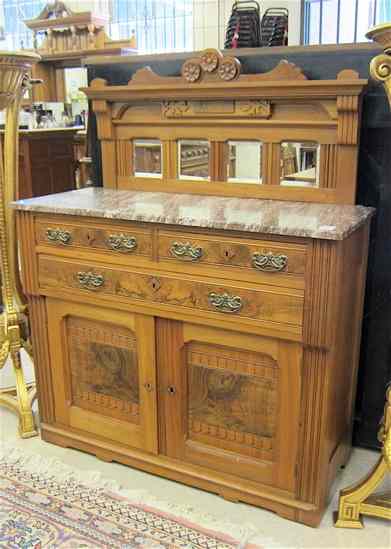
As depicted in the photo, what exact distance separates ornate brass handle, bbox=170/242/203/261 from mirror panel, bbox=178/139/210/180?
47cm

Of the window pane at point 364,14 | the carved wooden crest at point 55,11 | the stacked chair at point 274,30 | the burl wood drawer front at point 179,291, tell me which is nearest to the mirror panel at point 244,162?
the stacked chair at point 274,30

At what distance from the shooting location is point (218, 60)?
1857mm

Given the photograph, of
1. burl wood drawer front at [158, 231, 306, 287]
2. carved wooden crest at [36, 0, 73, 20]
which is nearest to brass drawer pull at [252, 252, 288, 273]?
burl wood drawer front at [158, 231, 306, 287]

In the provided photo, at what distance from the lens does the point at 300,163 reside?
185 centimetres

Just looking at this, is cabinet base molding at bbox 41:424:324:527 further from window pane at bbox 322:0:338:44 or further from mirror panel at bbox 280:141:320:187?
window pane at bbox 322:0:338:44

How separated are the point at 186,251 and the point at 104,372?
583 mm

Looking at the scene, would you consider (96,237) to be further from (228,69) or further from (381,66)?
(381,66)

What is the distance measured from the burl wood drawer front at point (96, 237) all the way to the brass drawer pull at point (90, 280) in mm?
88

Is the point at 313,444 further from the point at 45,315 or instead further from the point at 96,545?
the point at 45,315

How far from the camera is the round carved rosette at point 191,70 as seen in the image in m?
1.89

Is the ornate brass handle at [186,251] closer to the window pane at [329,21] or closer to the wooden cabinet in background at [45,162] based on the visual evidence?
the wooden cabinet in background at [45,162]

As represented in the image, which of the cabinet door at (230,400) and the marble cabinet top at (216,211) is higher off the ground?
the marble cabinet top at (216,211)

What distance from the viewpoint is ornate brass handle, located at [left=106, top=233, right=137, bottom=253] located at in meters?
1.71

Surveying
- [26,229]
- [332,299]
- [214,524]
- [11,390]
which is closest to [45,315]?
[26,229]
